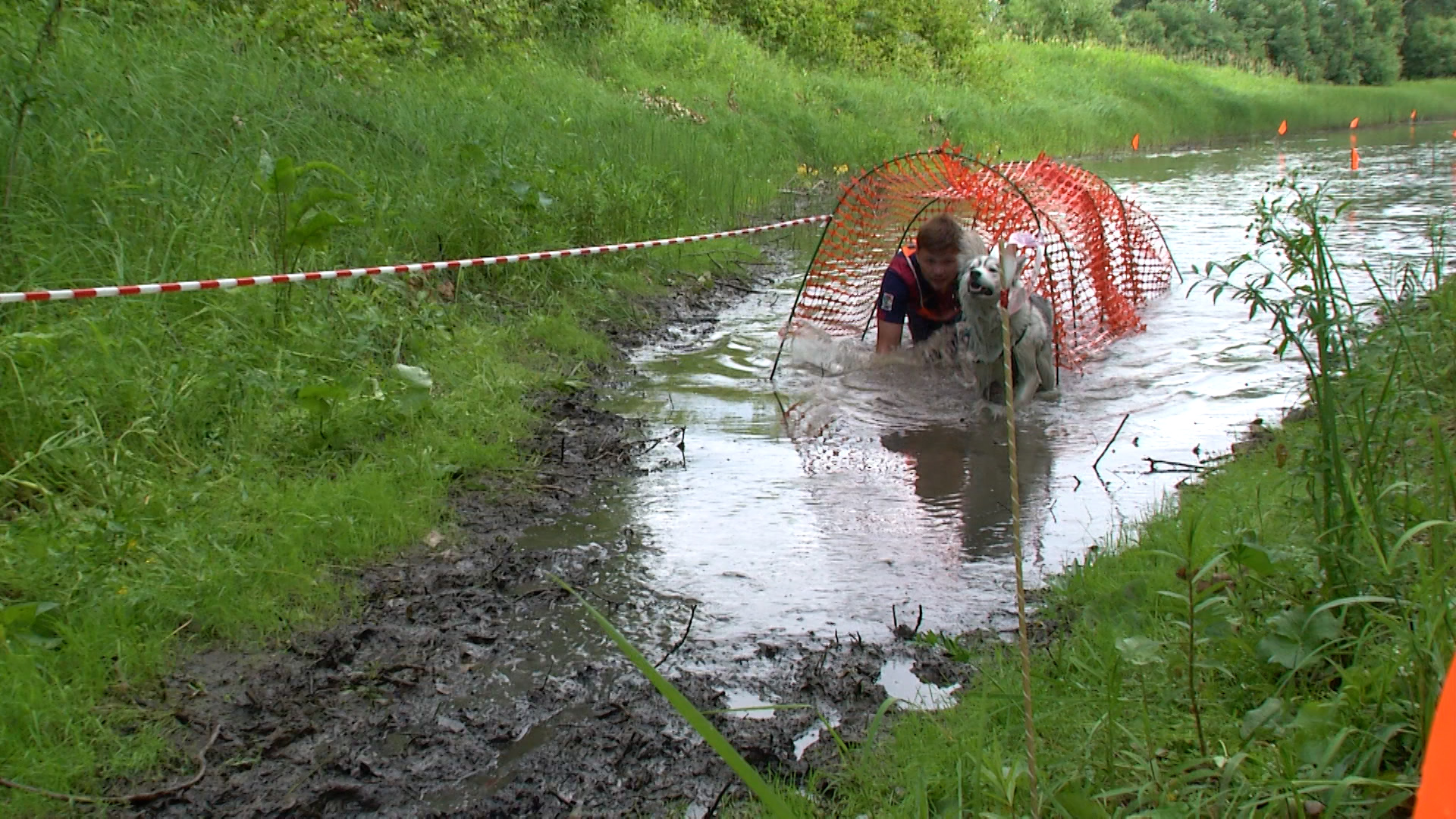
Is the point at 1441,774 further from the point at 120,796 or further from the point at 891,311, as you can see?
the point at 891,311

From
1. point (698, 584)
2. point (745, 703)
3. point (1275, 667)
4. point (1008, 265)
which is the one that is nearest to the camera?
point (1008, 265)

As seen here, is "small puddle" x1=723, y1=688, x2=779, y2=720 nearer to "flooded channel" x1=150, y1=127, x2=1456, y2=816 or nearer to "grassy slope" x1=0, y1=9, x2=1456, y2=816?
"flooded channel" x1=150, y1=127, x2=1456, y2=816

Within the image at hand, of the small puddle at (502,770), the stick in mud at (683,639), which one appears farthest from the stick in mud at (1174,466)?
the small puddle at (502,770)

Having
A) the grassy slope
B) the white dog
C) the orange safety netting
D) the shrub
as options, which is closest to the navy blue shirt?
the white dog

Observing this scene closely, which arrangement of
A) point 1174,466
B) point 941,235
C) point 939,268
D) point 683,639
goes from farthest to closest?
point 939,268 → point 941,235 → point 1174,466 → point 683,639

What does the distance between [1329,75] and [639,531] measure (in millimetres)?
51265

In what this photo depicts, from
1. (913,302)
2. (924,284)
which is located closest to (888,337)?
(913,302)

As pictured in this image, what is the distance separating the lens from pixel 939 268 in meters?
7.48

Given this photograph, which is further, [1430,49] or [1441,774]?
[1430,49]

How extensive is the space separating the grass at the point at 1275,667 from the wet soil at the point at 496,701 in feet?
1.39

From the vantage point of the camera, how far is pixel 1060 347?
8336 mm

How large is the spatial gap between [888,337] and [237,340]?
4052 millimetres

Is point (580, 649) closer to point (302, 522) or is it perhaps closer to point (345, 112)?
point (302, 522)

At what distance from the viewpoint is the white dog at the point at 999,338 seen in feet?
22.3
